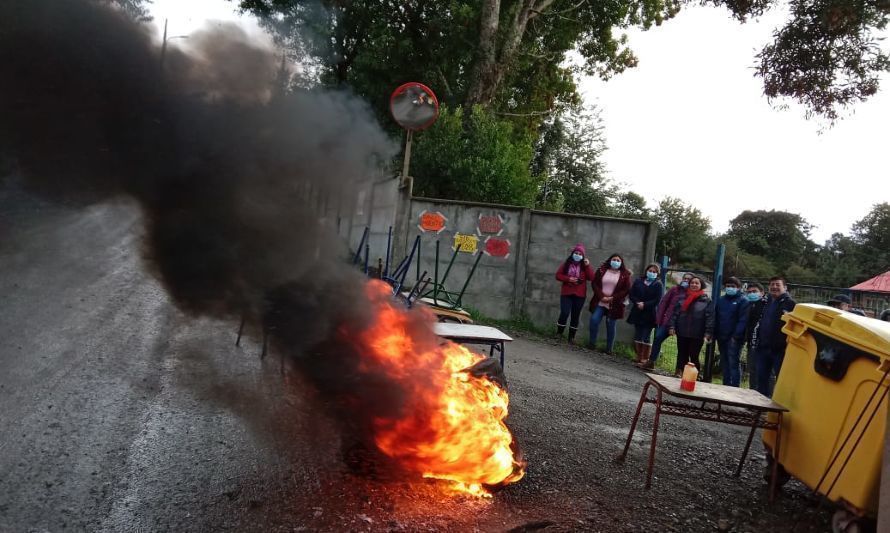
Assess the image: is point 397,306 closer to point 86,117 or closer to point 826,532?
point 86,117

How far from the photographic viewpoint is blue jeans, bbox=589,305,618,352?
30.1ft

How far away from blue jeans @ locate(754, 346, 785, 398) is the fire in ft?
14.5

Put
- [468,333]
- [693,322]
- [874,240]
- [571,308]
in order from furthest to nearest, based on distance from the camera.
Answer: [874,240] < [571,308] < [693,322] < [468,333]

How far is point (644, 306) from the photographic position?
349 inches

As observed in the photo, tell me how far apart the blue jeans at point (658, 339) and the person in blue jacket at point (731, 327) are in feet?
2.50

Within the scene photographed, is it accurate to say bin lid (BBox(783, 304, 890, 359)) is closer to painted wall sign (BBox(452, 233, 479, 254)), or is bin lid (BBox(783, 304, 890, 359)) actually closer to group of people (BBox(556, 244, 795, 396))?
group of people (BBox(556, 244, 795, 396))

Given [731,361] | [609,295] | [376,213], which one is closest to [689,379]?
[731,361]

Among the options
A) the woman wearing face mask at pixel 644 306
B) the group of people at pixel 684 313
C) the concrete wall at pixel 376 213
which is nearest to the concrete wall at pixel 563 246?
the group of people at pixel 684 313

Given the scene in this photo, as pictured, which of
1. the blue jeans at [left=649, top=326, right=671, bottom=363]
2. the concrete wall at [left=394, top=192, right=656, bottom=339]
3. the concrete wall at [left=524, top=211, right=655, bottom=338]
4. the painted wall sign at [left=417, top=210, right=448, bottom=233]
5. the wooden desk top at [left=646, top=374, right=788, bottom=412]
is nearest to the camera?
the wooden desk top at [left=646, top=374, right=788, bottom=412]

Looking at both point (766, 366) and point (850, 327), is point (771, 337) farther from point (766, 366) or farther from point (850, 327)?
point (850, 327)

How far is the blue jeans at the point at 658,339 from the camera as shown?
8312 mm

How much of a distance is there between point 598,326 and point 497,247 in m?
2.40

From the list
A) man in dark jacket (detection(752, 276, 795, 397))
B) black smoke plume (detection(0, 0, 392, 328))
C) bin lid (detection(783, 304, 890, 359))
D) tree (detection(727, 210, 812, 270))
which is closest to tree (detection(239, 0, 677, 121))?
black smoke plume (detection(0, 0, 392, 328))

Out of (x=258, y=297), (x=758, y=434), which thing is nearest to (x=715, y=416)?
(x=758, y=434)
